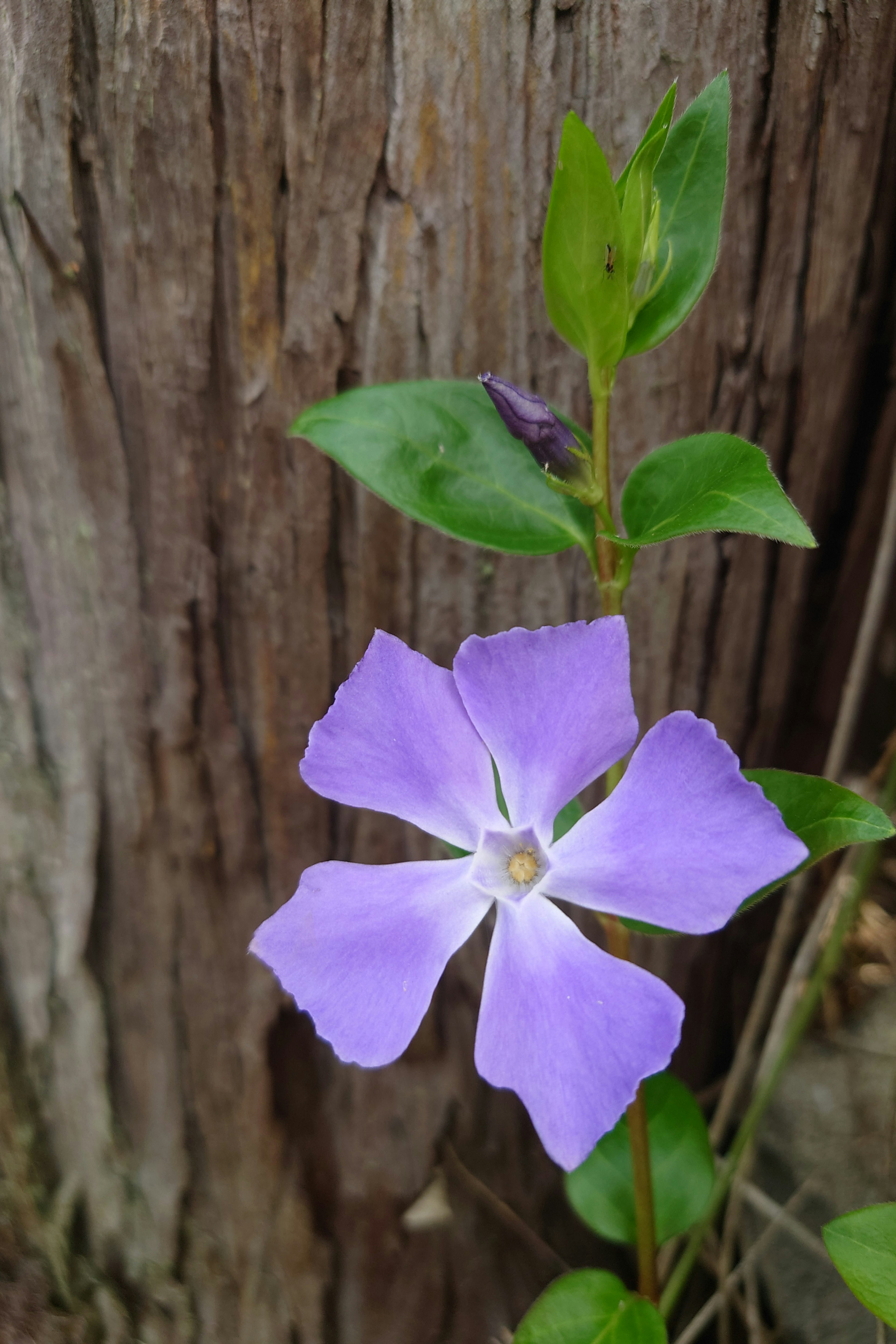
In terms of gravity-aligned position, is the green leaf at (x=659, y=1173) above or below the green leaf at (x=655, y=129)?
below

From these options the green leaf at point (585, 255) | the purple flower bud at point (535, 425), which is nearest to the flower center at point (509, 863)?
the purple flower bud at point (535, 425)

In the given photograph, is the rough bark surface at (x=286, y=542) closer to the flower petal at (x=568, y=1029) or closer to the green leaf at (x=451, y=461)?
the green leaf at (x=451, y=461)

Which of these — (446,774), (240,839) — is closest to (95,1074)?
(240,839)

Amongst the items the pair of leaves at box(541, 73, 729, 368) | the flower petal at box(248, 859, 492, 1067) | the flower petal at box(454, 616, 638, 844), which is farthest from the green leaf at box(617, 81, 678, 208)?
the flower petal at box(248, 859, 492, 1067)

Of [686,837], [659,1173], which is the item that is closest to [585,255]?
[686,837]

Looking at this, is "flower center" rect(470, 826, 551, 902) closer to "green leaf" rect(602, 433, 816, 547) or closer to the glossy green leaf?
"green leaf" rect(602, 433, 816, 547)

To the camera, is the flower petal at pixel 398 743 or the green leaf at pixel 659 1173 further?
the green leaf at pixel 659 1173
